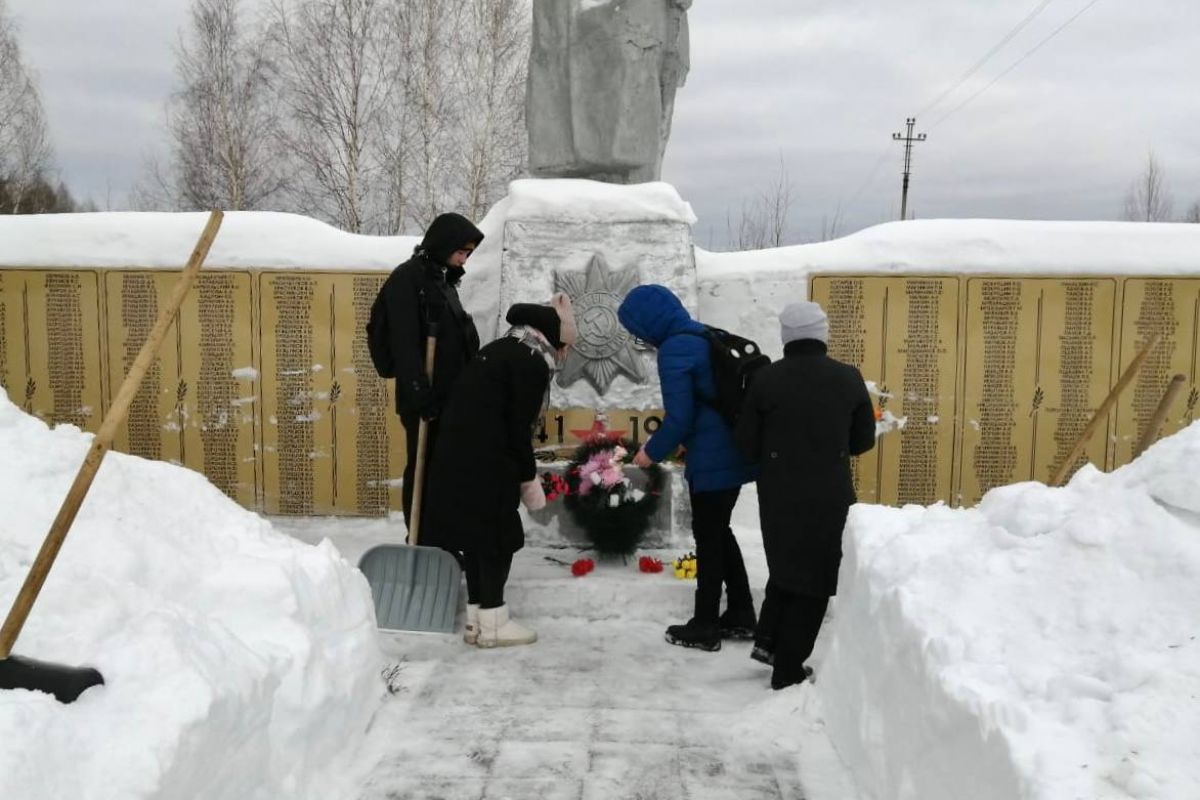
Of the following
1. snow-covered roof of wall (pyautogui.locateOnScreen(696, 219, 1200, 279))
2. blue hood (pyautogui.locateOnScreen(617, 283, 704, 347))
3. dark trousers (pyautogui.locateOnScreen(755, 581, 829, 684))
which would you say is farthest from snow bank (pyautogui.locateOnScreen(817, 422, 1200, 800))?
snow-covered roof of wall (pyautogui.locateOnScreen(696, 219, 1200, 279))

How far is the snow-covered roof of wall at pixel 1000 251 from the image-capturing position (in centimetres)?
599

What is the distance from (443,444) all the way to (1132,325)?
450cm

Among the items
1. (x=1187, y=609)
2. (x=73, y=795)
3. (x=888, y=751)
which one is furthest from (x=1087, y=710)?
(x=73, y=795)

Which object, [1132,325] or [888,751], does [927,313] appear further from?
[888,751]

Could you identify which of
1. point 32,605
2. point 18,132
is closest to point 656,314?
point 32,605

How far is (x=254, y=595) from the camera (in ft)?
9.37

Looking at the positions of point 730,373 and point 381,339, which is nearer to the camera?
point 730,373

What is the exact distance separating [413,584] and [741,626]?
1.52 meters

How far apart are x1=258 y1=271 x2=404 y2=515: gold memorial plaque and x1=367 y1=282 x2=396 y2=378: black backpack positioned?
5.05ft

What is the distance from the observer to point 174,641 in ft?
7.44

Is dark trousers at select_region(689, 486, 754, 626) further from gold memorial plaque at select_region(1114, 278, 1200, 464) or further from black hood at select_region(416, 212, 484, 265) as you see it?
gold memorial plaque at select_region(1114, 278, 1200, 464)

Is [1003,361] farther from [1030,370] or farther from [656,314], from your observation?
[656,314]

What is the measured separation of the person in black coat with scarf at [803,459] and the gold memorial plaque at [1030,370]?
275 cm

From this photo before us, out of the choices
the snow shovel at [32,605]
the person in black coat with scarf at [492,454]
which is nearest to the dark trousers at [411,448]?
the person in black coat with scarf at [492,454]
